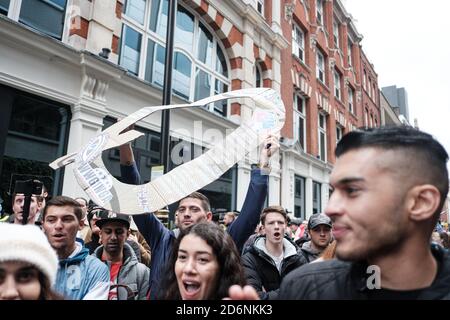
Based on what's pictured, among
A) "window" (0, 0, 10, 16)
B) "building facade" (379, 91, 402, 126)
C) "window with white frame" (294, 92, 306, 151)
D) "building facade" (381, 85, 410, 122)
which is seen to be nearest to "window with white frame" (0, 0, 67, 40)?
"window" (0, 0, 10, 16)

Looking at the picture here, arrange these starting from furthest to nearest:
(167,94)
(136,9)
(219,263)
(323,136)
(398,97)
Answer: (398,97) → (323,136) → (136,9) → (167,94) → (219,263)

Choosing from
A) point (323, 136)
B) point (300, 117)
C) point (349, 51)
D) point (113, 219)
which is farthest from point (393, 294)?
point (349, 51)

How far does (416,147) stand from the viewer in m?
1.03

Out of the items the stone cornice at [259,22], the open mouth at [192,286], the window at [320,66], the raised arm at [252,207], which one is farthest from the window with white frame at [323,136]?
the open mouth at [192,286]

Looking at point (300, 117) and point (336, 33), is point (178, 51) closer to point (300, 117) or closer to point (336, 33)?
point (300, 117)

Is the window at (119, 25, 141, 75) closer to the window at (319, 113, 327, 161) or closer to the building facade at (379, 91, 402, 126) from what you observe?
the window at (319, 113, 327, 161)

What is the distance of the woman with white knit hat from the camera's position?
1.33m

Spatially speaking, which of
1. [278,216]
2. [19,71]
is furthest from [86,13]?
[278,216]

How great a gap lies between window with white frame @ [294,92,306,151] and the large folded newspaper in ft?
40.6

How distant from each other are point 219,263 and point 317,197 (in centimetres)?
1503

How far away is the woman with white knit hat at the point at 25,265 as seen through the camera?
1.33 meters

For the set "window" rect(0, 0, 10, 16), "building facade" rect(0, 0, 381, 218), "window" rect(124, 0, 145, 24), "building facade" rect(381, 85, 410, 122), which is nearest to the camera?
"window" rect(0, 0, 10, 16)

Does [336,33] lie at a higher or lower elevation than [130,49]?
higher

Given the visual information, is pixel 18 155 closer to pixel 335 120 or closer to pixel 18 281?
pixel 18 281
